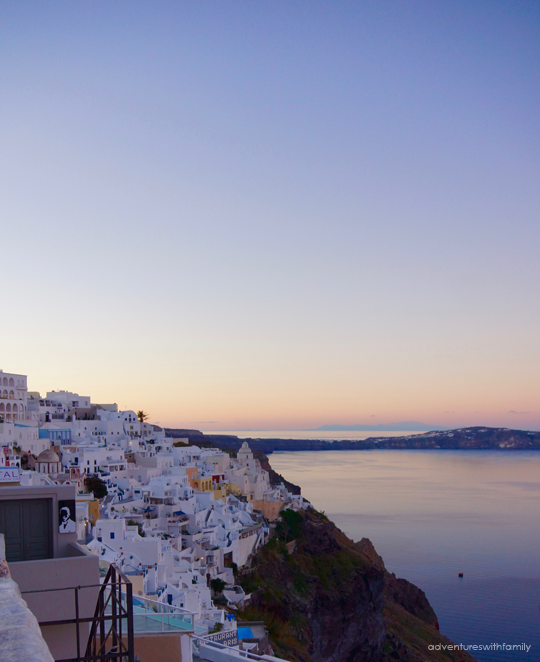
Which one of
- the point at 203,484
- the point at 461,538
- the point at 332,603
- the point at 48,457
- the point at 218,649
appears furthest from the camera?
the point at 461,538

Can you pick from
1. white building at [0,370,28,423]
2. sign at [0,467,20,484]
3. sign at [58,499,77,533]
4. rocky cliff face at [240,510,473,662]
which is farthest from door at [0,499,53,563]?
white building at [0,370,28,423]

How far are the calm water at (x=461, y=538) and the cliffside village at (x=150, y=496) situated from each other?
11904mm

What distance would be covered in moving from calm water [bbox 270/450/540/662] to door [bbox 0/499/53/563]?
3189cm

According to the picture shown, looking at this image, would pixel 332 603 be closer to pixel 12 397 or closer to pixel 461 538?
pixel 12 397

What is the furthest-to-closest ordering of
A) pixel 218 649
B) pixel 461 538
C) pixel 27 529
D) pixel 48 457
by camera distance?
pixel 461 538 < pixel 48 457 < pixel 218 649 < pixel 27 529

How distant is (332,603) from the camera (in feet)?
102

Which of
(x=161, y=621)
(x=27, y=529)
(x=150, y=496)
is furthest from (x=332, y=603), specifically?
(x=27, y=529)

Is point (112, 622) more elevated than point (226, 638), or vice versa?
point (112, 622)

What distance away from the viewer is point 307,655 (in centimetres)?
2575

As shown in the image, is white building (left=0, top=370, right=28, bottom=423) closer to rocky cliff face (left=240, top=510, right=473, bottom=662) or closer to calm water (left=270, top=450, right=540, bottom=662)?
rocky cliff face (left=240, top=510, right=473, bottom=662)

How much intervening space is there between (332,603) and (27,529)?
29316 millimetres

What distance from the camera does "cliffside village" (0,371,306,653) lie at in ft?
59.0

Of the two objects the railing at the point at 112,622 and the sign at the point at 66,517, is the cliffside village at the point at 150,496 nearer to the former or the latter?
the sign at the point at 66,517

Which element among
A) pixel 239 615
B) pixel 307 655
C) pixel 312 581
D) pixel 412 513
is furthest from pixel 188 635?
pixel 412 513
